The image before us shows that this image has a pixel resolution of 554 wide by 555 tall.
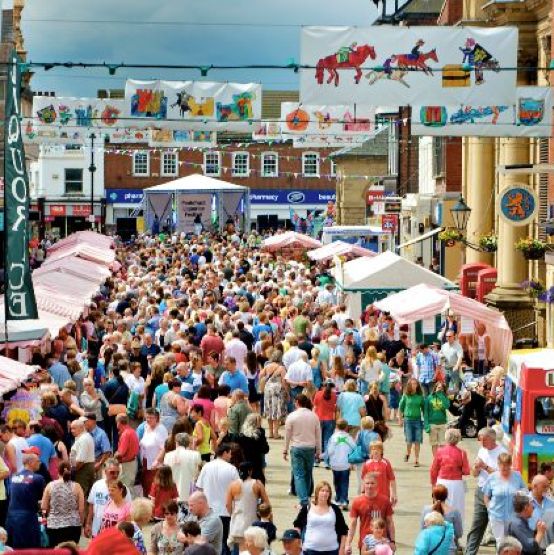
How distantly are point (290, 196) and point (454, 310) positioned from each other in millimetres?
73630

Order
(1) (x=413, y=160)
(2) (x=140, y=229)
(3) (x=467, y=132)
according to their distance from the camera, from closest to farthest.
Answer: (3) (x=467, y=132), (1) (x=413, y=160), (2) (x=140, y=229)

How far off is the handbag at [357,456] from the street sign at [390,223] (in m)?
37.9

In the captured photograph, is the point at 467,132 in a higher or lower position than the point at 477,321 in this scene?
higher

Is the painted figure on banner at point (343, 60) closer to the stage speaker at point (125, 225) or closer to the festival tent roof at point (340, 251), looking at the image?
the festival tent roof at point (340, 251)

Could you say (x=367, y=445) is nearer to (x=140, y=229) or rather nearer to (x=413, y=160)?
(x=413, y=160)

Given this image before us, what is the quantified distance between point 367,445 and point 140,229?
77.1m

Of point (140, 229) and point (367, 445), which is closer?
point (367, 445)

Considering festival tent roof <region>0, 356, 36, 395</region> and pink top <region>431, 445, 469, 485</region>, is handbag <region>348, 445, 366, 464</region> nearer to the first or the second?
pink top <region>431, 445, 469, 485</region>

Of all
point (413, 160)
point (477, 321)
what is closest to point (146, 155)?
point (413, 160)

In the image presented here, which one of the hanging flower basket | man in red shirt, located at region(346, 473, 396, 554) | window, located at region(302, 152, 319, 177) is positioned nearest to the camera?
man in red shirt, located at region(346, 473, 396, 554)

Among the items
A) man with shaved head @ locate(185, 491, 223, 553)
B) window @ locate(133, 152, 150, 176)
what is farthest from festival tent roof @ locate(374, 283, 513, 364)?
window @ locate(133, 152, 150, 176)

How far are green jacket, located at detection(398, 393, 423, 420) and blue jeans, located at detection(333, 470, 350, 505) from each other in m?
3.34

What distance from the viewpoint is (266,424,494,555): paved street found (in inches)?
695

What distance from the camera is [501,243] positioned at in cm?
3619
